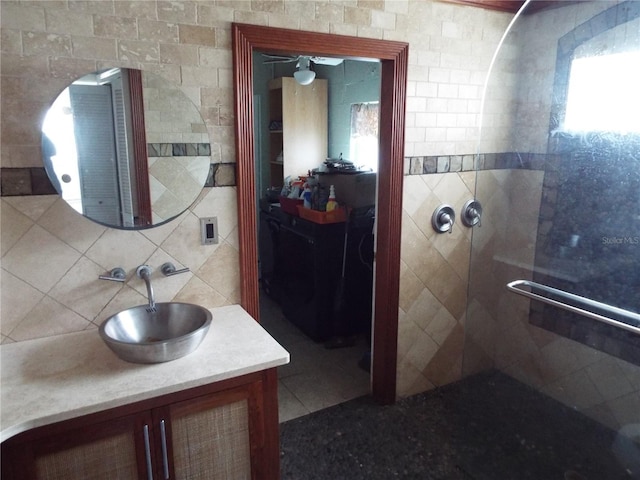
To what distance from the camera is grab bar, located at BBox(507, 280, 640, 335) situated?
164 centimetres

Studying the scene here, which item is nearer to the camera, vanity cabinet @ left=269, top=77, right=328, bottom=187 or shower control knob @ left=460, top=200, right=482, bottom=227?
shower control knob @ left=460, top=200, right=482, bottom=227

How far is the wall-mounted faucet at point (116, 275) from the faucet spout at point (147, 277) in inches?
2.3

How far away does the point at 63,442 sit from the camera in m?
1.31

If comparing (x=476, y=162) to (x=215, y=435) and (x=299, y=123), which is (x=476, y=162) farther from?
(x=299, y=123)

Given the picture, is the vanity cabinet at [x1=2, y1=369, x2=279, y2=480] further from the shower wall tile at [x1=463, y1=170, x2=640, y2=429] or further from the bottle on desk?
the bottle on desk

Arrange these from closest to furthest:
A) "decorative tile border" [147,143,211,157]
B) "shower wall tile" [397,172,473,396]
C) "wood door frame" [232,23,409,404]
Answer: "decorative tile border" [147,143,211,157] < "wood door frame" [232,23,409,404] < "shower wall tile" [397,172,473,396]

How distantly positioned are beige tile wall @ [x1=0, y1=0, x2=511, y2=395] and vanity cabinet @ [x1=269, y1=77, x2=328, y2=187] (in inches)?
86.3

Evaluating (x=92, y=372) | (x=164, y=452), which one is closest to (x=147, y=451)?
(x=164, y=452)

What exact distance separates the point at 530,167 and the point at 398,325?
1.06 metres

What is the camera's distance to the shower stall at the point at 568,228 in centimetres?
166

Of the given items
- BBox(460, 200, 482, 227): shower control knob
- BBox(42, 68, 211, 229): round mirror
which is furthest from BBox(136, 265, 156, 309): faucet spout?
BBox(460, 200, 482, 227): shower control knob

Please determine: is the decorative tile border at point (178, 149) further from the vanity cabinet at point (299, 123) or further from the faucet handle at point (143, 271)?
the vanity cabinet at point (299, 123)

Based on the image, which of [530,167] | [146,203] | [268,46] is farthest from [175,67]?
[530,167]

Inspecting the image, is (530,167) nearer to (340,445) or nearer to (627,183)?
(627,183)
